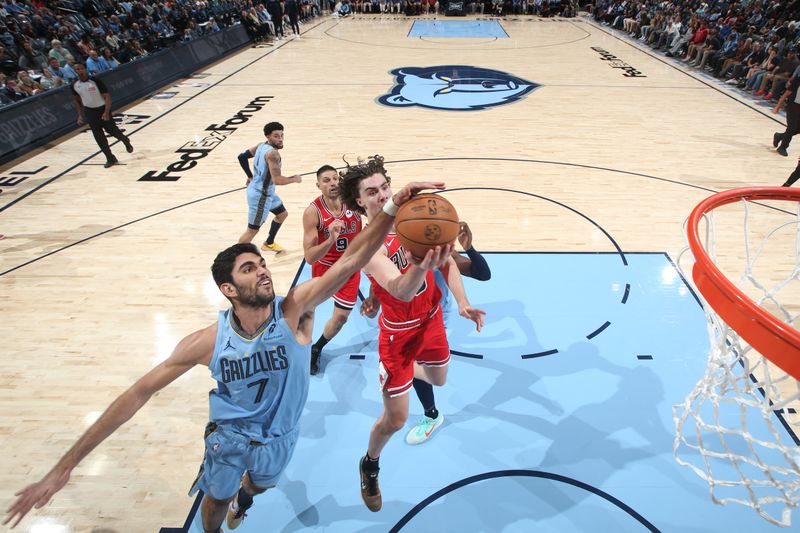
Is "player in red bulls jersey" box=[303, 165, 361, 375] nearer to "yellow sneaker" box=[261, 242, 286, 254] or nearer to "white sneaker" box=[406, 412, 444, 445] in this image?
"white sneaker" box=[406, 412, 444, 445]

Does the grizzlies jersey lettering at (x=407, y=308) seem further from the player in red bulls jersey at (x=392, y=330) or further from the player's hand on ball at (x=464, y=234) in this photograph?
the player's hand on ball at (x=464, y=234)

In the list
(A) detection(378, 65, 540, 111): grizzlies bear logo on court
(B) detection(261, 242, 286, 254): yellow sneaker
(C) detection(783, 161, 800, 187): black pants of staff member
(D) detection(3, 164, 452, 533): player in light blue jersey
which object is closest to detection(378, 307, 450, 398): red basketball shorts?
(D) detection(3, 164, 452, 533): player in light blue jersey

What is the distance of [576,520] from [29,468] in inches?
145

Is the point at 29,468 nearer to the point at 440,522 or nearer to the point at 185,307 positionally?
the point at 185,307

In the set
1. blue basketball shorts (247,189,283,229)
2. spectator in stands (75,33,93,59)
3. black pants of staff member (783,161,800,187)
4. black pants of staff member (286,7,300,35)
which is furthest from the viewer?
black pants of staff member (286,7,300,35)

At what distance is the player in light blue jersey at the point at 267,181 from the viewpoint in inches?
203

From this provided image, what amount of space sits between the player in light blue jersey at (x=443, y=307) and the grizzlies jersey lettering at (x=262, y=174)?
8.76 ft

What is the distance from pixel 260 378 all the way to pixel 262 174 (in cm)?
346

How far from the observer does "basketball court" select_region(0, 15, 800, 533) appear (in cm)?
310

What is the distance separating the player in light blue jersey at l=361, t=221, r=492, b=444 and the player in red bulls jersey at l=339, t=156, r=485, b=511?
0.17 meters

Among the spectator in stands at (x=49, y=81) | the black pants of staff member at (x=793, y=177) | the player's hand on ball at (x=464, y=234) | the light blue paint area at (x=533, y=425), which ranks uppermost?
the player's hand on ball at (x=464, y=234)

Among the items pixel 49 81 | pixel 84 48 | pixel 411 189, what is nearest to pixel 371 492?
pixel 411 189

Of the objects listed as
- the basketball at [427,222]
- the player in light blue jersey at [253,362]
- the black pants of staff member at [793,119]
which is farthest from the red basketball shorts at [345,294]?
the black pants of staff member at [793,119]

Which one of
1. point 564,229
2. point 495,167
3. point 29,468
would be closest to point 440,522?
point 29,468
